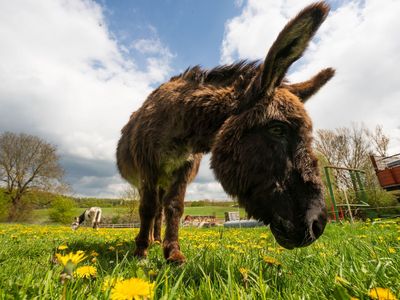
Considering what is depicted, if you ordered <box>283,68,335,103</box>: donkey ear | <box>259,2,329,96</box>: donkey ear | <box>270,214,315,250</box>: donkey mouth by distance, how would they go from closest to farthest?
<box>270,214,315,250</box>: donkey mouth → <box>259,2,329,96</box>: donkey ear → <box>283,68,335,103</box>: donkey ear

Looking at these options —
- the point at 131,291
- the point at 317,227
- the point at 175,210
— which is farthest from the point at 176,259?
the point at 131,291

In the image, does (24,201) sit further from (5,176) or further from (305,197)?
(305,197)

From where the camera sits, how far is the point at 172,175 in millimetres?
3543

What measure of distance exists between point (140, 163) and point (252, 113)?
1689mm

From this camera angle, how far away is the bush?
110 ft

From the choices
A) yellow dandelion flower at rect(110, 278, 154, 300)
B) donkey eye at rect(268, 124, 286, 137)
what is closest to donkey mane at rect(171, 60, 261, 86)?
donkey eye at rect(268, 124, 286, 137)

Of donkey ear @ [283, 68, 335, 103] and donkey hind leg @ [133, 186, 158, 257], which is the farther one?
donkey hind leg @ [133, 186, 158, 257]

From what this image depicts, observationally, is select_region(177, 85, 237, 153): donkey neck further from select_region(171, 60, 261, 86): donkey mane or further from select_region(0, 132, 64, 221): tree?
select_region(0, 132, 64, 221): tree

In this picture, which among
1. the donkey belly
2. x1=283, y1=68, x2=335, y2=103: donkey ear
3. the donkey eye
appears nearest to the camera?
the donkey eye

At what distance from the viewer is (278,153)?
213 cm

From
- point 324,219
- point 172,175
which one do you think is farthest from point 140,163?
point 324,219

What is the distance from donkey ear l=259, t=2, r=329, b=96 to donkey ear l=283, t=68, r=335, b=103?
0.47 m

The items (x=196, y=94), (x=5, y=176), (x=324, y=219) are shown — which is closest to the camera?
(x=324, y=219)

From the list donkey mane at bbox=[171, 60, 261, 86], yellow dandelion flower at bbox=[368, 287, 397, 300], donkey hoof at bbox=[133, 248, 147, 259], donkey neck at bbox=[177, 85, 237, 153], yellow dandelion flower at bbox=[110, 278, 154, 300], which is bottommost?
donkey hoof at bbox=[133, 248, 147, 259]
